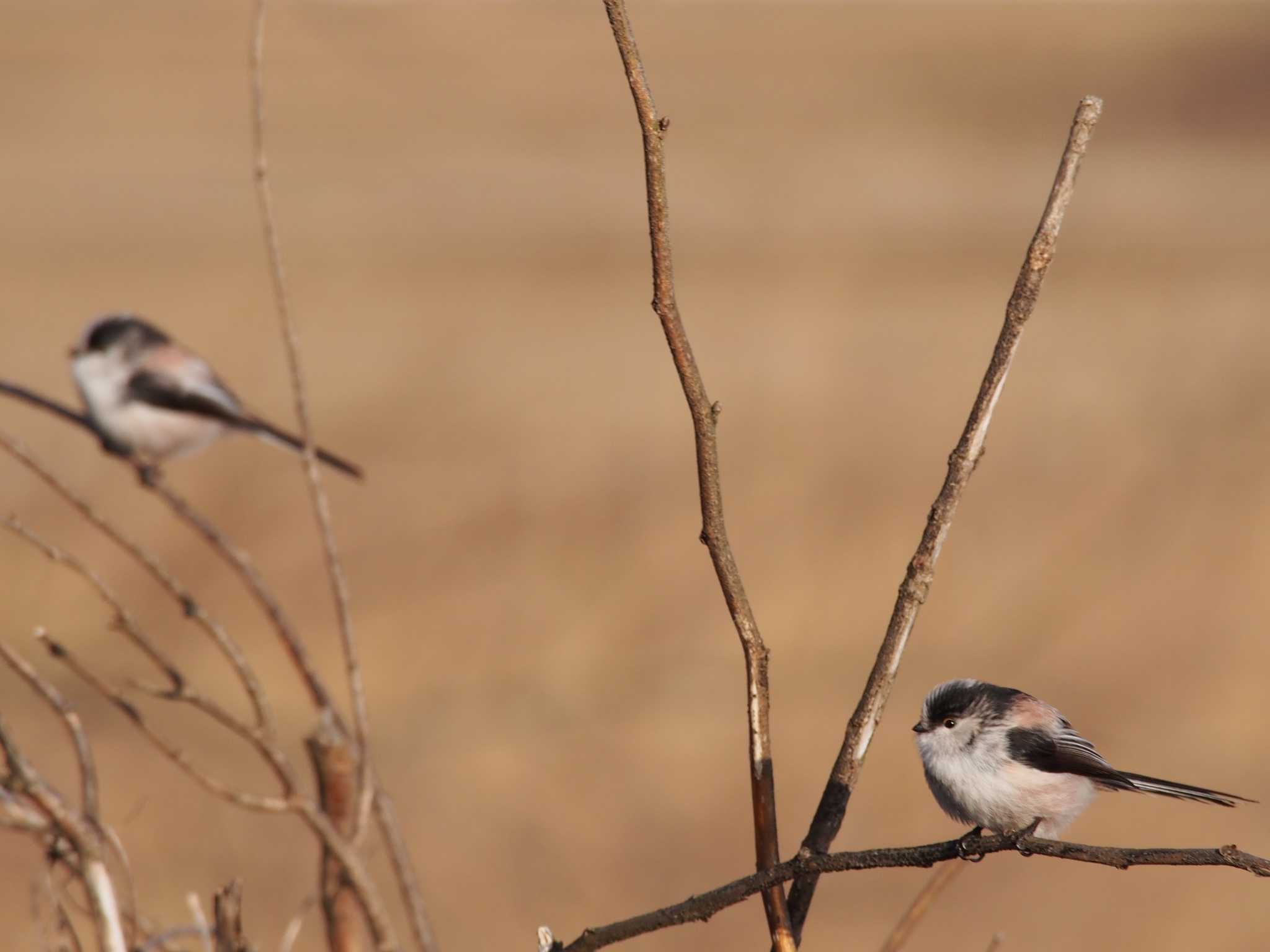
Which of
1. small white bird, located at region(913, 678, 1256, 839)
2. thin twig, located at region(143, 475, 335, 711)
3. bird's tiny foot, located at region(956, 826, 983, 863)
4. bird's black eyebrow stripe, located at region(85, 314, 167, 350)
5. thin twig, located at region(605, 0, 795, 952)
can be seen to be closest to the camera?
thin twig, located at region(143, 475, 335, 711)

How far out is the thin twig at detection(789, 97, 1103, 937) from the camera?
1782 mm

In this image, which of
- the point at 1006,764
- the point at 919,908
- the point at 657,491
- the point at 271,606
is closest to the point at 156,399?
the point at 271,606

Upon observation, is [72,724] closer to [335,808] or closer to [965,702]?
[335,808]

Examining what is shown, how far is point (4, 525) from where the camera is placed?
1.46 metres

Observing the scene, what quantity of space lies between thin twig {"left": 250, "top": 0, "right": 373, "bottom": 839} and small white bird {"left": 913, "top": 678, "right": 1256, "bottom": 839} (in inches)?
65.9

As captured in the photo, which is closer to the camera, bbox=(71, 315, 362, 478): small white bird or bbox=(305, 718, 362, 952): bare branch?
bbox=(305, 718, 362, 952): bare branch

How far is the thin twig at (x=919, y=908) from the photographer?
1.75 m

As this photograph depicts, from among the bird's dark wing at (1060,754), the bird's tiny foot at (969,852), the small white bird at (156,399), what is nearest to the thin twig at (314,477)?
the small white bird at (156,399)

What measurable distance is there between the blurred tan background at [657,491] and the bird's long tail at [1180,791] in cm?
314

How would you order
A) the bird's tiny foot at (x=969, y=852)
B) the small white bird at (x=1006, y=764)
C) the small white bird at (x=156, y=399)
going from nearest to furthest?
the bird's tiny foot at (x=969, y=852) < the small white bird at (x=156, y=399) < the small white bird at (x=1006, y=764)

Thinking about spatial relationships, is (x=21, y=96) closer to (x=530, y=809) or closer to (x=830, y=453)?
(x=830, y=453)

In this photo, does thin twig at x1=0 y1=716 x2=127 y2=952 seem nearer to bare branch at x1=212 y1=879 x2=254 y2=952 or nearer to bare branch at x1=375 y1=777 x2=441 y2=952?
bare branch at x1=212 y1=879 x2=254 y2=952

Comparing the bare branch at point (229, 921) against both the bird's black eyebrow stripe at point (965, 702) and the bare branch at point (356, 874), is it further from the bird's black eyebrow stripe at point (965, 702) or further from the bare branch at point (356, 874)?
the bird's black eyebrow stripe at point (965, 702)

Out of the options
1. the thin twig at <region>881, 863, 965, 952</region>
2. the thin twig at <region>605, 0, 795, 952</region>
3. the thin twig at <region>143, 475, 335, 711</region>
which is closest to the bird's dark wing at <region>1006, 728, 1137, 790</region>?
the thin twig at <region>881, 863, 965, 952</region>
